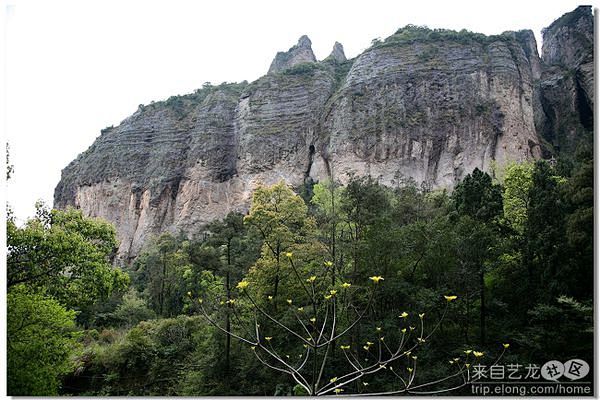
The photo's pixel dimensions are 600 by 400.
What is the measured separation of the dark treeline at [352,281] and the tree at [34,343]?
20 mm

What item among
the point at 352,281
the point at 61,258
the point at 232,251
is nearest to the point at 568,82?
the point at 232,251

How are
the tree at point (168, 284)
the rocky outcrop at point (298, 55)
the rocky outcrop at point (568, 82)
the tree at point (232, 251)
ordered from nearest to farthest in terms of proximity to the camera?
1. the tree at point (232, 251)
2. the tree at point (168, 284)
3. the rocky outcrop at point (568, 82)
4. the rocky outcrop at point (298, 55)

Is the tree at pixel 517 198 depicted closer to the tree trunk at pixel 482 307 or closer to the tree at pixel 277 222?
the tree trunk at pixel 482 307

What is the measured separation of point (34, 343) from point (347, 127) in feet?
94.3

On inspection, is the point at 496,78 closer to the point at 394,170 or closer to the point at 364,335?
the point at 394,170

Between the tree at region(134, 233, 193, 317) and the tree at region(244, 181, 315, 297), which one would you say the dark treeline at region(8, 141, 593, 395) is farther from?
the tree at region(134, 233, 193, 317)

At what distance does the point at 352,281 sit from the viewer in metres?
9.41

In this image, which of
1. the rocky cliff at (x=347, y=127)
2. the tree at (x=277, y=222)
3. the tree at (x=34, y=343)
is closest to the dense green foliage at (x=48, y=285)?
the tree at (x=34, y=343)

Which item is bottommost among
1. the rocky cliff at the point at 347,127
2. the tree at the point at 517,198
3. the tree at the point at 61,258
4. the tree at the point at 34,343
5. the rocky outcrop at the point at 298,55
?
the tree at the point at 34,343

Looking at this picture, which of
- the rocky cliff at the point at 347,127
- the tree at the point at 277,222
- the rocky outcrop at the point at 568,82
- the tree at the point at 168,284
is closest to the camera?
the tree at the point at 277,222

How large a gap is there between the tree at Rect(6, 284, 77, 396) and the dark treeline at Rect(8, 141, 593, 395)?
0.02m

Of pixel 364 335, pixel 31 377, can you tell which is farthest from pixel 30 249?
pixel 364 335

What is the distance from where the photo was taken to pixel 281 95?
124 feet

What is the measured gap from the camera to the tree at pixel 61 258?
252 inches
